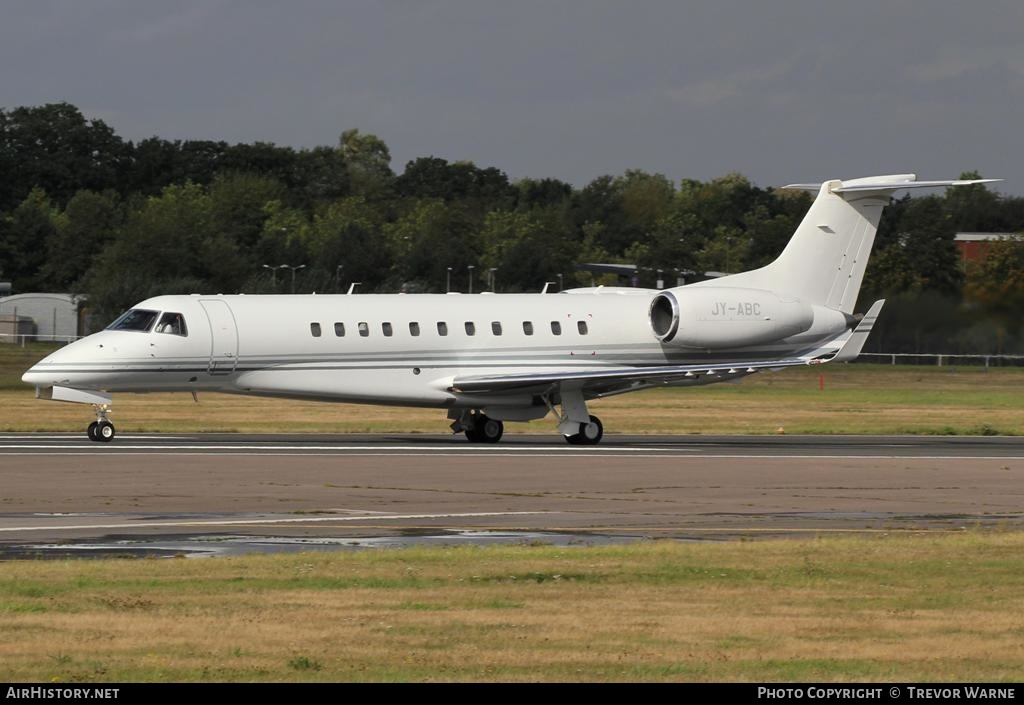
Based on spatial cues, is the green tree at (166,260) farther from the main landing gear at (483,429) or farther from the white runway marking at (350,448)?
the white runway marking at (350,448)

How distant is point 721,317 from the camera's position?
1494 inches

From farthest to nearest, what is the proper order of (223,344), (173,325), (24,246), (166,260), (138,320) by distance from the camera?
1. (24,246)
2. (166,260)
3. (138,320)
4. (173,325)
5. (223,344)

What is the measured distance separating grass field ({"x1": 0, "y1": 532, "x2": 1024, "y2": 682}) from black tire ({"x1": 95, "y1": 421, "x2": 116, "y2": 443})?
18.2 meters

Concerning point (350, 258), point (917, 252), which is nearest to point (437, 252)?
point (350, 258)

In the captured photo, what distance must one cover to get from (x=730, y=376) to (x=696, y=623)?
80.0 ft

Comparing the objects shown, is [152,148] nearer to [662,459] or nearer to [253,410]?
[253,410]

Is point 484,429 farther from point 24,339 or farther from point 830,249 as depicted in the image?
point 24,339

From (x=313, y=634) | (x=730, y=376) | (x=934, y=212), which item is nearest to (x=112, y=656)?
(x=313, y=634)

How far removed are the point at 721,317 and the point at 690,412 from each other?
42.1 feet

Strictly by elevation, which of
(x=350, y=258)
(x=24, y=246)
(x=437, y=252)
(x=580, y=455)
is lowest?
(x=580, y=455)

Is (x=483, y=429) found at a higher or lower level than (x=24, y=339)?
lower

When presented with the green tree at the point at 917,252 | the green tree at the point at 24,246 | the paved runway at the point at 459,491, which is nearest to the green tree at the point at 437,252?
the green tree at the point at 917,252

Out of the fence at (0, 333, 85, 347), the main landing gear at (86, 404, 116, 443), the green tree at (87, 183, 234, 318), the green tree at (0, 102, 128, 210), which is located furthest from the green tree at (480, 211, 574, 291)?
the main landing gear at (86, 404, 116, 443)

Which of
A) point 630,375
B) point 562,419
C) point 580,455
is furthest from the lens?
point 562,419
